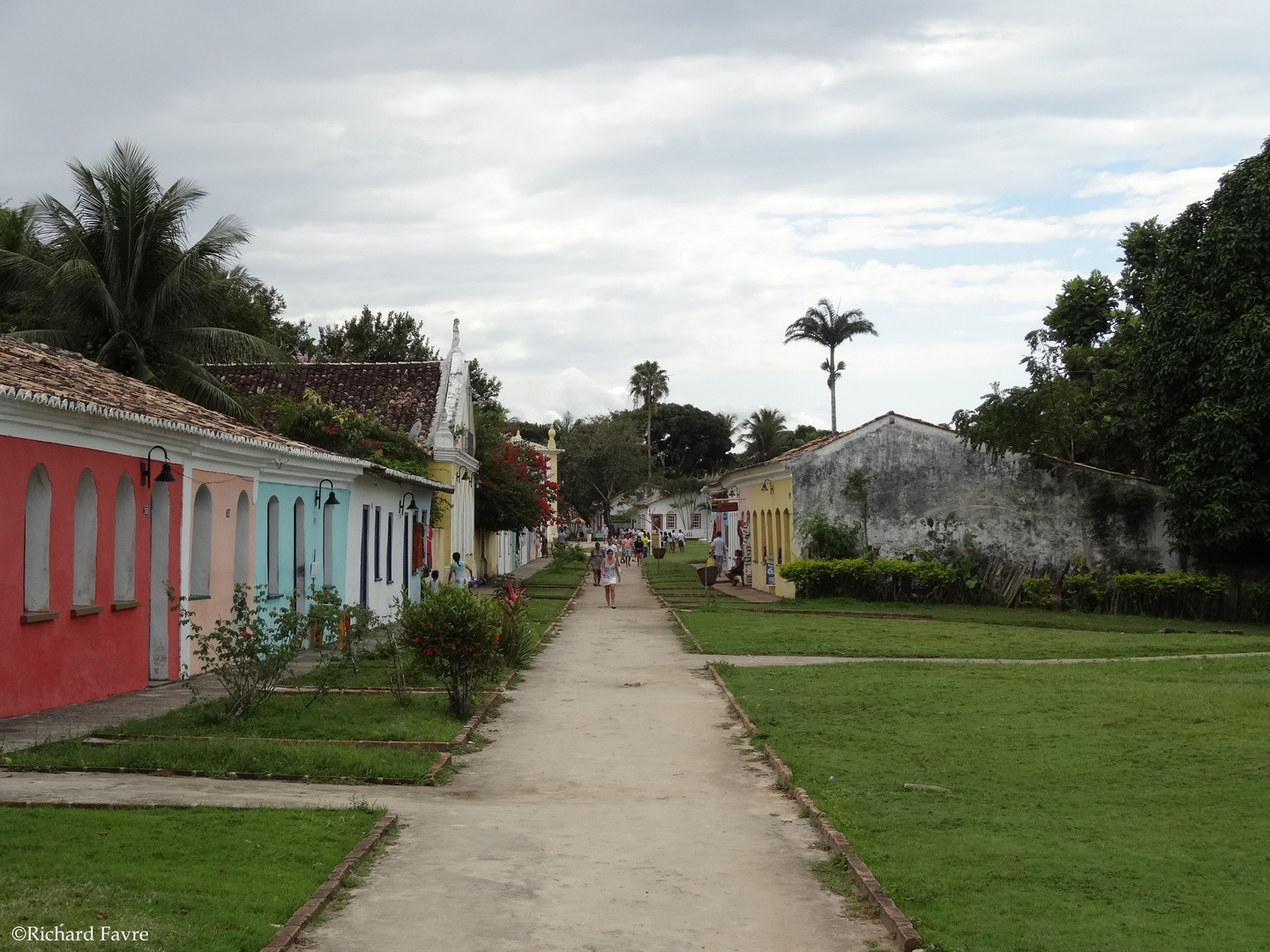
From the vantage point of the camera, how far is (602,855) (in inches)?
290

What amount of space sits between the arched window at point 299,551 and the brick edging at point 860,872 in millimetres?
11091

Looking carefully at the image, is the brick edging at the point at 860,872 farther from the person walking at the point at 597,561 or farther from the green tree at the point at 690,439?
the green tree at the point at 690,439

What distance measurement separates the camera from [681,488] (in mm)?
90500

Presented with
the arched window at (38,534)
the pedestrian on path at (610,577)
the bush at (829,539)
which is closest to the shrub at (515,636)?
the arched window at (38,534)

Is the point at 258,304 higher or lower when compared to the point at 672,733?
higher

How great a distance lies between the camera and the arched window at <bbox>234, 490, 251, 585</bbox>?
1700 cm

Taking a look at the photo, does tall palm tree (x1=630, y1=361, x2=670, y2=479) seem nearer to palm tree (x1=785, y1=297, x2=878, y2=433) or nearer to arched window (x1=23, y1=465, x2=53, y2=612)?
palm tree (x1=785, y1=297, x2=878, y2=433)

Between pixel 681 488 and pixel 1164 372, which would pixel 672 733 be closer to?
pixel 1164 372

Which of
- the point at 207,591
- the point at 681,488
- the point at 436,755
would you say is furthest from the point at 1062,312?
the point at 681,488

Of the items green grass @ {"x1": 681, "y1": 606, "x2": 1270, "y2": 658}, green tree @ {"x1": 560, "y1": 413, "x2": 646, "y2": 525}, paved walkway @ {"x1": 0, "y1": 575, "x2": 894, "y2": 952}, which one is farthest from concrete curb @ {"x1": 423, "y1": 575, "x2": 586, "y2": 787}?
green tree @ {"x1": 560, "y1": 413, "x2": 646, "y2": 525}

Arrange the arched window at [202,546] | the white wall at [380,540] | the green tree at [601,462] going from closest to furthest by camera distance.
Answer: the arched window at [202,546] → the white wall at [380,540] → the green tree at [601,462]

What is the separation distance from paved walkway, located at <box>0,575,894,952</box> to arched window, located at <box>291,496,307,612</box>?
7.79 meters

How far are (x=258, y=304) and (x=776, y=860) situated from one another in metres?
37.0

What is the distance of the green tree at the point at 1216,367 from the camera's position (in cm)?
2614
